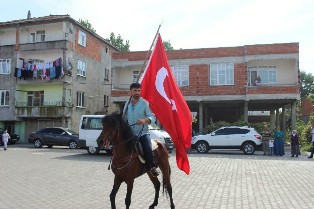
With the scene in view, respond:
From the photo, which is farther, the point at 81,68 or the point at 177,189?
the point at 81,68

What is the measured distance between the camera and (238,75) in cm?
2995

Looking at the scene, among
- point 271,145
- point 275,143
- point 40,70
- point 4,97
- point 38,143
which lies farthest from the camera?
point 4,97

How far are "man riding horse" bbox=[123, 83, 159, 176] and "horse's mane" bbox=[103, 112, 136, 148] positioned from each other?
10.9 inches

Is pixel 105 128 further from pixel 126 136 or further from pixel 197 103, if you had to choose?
pixel 197 103

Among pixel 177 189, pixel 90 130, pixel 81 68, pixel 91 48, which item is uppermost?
pixel 91 48

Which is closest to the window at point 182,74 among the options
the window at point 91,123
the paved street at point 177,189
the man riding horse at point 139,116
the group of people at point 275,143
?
the group of people at point 275,143

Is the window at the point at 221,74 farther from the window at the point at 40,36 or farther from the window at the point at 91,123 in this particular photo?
the window at the point at 40,36

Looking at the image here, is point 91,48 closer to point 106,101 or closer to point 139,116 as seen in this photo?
point 106,101

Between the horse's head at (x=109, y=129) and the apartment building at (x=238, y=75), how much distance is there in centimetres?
2405

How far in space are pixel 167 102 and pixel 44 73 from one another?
3017 centimetres

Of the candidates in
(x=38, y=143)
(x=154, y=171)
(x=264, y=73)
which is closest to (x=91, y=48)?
(x=38, y=143)

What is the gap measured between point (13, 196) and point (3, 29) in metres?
34.6

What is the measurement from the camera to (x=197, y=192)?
359 inches

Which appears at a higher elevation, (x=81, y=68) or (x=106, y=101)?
(x=81, y=68)
